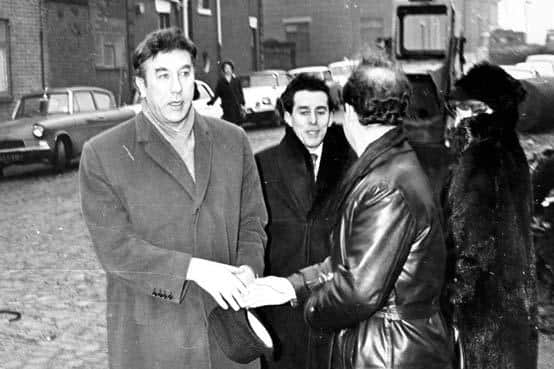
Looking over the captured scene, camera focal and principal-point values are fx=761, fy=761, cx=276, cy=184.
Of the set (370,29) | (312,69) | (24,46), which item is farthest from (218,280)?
(24,46)

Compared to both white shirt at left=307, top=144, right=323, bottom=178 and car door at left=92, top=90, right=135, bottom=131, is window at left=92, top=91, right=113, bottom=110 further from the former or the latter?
white shirt at left=307, top=144, right=323, bottom=178

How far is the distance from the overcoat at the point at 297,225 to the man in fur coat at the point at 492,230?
0.56 meters

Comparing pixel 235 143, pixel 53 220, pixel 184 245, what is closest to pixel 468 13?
pixel 235 143

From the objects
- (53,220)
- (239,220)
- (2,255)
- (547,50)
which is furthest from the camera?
(53,220)

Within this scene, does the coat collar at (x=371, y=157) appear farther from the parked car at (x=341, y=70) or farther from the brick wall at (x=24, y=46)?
the brick wall at (x=24, y=46)

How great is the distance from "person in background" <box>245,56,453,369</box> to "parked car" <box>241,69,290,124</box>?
5.36 ft

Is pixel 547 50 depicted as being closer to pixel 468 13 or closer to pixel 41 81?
pixel 468 13

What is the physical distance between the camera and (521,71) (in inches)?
151

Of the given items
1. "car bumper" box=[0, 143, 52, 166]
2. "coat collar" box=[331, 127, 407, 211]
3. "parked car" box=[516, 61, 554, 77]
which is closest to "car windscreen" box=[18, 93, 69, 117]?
"car bumper" box=[0, 143, 52, 166]

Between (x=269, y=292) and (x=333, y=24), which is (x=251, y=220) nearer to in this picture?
(x=269, y=292)

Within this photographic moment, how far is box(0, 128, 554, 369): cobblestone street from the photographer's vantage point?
4199 millimetres

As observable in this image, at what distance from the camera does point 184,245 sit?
2.14 m

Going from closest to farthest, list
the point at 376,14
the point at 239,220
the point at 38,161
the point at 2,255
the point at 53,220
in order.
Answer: the point at 239,220 < the point at 376,14 < the point at 38,161 < the point at 2,255 < the point at 53,220

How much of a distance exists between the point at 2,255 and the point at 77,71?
2.22 metres
